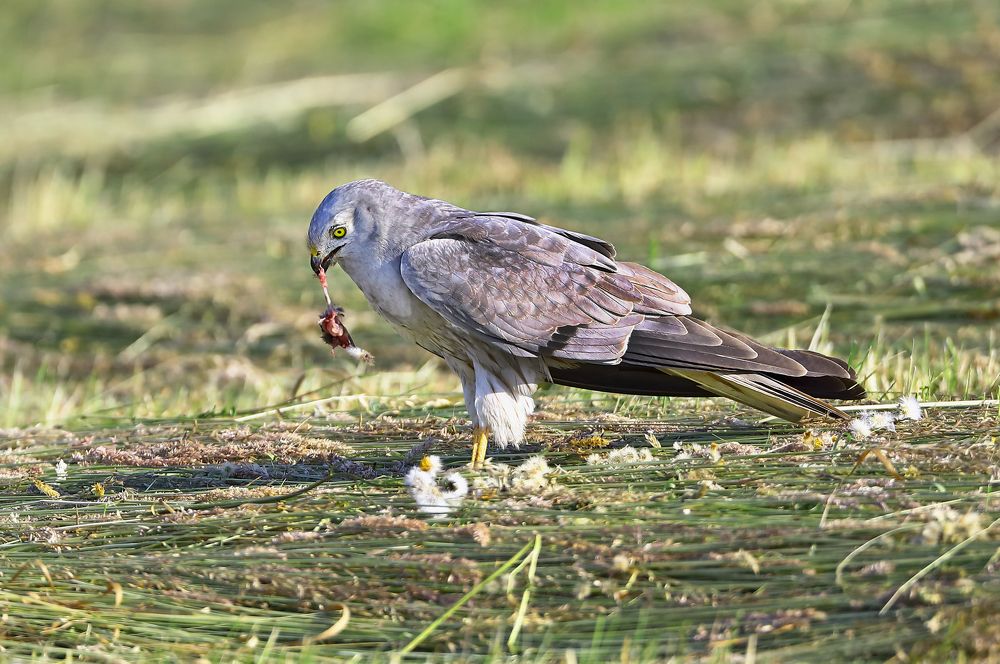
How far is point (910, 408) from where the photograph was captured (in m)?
4.88

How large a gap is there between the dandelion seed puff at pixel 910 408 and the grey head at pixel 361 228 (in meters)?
1.92

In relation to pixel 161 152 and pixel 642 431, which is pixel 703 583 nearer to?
pixel 642 431

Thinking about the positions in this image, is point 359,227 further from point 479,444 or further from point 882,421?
point 882,421

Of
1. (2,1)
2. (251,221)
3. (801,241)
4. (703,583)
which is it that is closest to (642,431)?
(703,583)

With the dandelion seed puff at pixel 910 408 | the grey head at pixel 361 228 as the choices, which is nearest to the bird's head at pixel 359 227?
the grey head at pixel 361 228

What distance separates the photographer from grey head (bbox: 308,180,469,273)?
16.7 feet

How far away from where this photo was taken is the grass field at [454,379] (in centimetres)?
372

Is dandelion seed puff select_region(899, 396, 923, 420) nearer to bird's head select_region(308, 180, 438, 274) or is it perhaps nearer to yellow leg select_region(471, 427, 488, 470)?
yellow leg select_region(471, 427, 488, 470)

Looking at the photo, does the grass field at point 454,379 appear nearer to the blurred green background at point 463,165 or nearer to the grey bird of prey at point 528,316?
the blurred green background at point 463,165

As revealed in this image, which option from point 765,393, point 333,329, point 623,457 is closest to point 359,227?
point 333,329

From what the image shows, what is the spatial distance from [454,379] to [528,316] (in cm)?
283

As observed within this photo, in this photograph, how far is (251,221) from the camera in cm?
1263

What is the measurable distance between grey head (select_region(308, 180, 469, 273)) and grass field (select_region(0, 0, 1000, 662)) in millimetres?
806

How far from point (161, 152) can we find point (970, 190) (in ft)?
33.7
